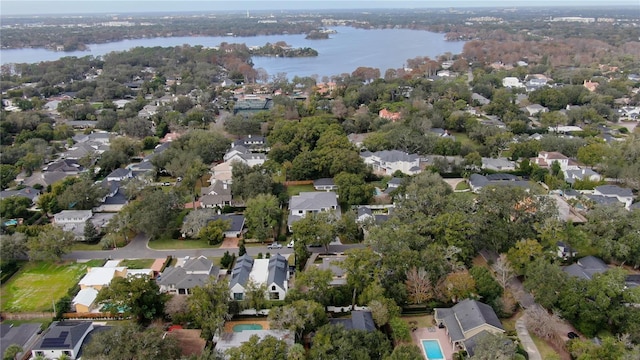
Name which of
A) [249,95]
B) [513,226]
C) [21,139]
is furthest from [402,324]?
[249,95]

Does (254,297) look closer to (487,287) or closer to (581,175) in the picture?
(487,287)

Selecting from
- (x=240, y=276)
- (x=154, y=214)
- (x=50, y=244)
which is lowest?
(x=240, y=276)

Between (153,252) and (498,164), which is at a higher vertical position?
(498,164)

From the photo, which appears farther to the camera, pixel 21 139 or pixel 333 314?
pixel 21 139

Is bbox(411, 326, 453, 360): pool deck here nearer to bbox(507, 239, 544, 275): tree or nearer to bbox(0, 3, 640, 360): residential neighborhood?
bbox(0, 3, 640, 360): residential neighborhood

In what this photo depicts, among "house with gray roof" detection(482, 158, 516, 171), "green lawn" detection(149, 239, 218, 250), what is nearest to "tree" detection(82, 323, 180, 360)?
"green lawn" detection(149, 239, 218, 250)

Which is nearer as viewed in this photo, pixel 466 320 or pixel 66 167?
pixel 466 320

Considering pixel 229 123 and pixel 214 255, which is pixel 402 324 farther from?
pixel 229 123

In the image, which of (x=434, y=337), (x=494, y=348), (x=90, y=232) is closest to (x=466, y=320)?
(x=434, y=337)
